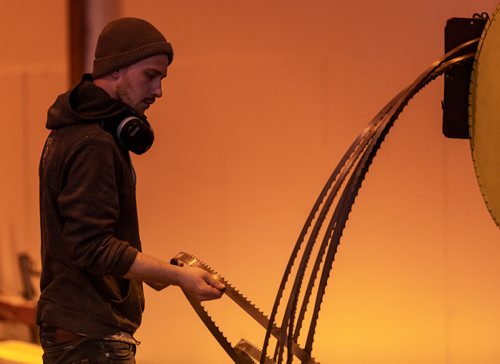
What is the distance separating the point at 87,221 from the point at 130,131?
0.27 metres

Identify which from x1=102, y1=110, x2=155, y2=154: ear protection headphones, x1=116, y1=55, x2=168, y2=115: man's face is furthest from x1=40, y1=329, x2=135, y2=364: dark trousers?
x1=116, y1=55, x2=168, y2=115: man's face

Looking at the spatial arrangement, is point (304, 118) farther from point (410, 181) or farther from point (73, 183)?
point (73, 183)

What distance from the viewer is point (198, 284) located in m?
2.17

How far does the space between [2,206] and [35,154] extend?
1.67 feet

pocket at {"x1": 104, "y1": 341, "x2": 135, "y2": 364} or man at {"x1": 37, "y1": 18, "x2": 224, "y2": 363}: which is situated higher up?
man at {"x1": 37, "y1": 18, "x2": 224, "y2": 363}

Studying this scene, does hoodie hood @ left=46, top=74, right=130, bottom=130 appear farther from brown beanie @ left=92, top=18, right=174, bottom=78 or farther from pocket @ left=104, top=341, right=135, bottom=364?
pocket @ left=104, top=341, right=135, bottom=364

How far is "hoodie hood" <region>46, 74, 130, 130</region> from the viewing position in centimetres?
222

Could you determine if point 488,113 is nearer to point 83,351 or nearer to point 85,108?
point 85,108

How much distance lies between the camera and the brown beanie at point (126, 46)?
7.34 feet

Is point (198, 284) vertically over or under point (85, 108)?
under

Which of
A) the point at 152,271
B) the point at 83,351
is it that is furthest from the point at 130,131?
the point at 83,351

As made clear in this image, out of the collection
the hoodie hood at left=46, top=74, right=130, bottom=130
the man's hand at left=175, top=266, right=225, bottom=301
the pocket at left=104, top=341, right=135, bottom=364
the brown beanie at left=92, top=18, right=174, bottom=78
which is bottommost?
the pocket at left=104, top=341, right=135, bottom=364

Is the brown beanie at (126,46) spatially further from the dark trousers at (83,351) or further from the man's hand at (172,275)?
the dark trousers at (83,351)

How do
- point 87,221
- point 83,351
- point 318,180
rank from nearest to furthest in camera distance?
point 87,221 → point 83,351 → point 318,180
